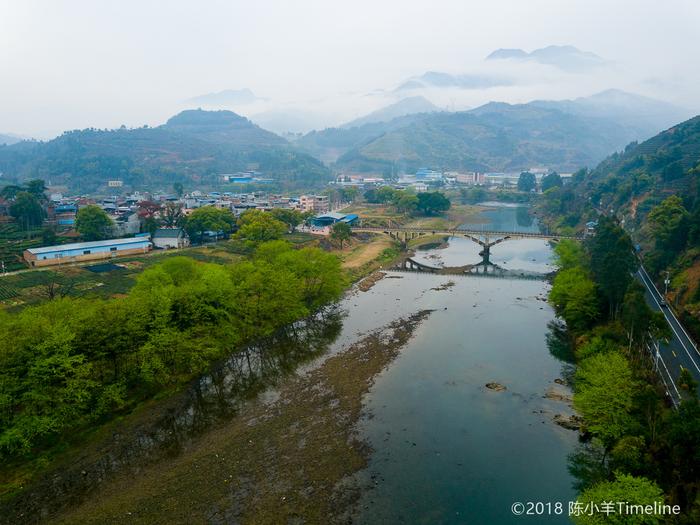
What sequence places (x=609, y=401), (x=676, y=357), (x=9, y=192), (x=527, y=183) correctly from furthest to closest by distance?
(x=527, y=183)
(x=9, y=192)
(x=676, y=357)
(x=609, y=401)

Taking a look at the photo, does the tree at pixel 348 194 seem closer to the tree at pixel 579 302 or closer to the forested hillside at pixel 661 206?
the forested hillside at pixel 661 206

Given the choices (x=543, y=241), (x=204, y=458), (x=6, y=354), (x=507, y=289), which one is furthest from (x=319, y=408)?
(x=543, y=241)

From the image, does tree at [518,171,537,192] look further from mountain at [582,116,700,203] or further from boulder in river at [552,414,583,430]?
boulder in river at [552,414,583,430]

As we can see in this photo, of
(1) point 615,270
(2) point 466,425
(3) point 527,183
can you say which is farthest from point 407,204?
(2) point 466,425

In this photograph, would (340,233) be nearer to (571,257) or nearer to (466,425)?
(571,257)

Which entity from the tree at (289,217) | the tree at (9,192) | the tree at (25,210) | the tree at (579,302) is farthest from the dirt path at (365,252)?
the tree at (9,192)

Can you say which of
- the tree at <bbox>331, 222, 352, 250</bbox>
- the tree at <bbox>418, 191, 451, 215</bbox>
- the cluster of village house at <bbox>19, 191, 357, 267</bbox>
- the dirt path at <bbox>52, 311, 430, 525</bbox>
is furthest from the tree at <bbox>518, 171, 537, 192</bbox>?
the dirt path at <bbox>52, 311, 430, 525</bbox>

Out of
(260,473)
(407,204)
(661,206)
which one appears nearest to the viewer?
(260,473)
